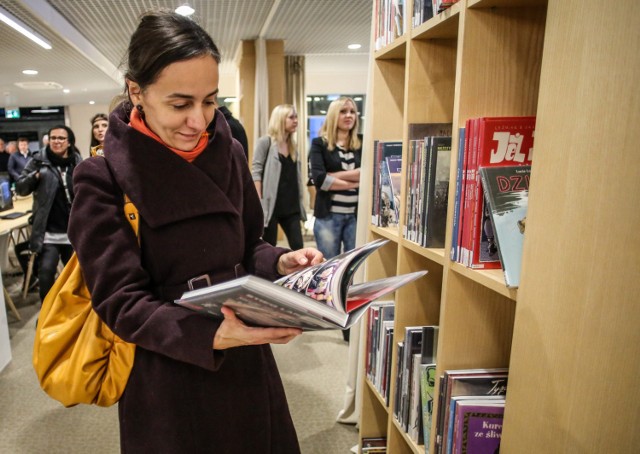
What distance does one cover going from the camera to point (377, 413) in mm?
1838

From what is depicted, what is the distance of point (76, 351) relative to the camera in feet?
3.17

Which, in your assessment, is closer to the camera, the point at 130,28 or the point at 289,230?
the point at 289,230

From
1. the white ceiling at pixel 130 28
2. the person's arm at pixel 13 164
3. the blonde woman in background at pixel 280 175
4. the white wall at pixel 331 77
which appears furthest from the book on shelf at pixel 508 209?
the person's arm at pixel 13 164

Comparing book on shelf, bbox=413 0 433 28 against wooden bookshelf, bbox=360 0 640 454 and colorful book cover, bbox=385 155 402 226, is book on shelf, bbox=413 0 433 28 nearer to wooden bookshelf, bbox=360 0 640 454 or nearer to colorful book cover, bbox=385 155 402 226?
wooden bookshelf, bbox=360 0 640 454

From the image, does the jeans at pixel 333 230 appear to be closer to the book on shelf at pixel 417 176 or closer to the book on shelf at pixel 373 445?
the book on shelf at pixel 373 445

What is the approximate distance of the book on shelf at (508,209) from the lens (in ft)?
2.86

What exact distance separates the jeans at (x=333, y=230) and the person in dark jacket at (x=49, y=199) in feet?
5.99

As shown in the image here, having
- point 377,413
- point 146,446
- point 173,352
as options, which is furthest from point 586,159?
point 377,413

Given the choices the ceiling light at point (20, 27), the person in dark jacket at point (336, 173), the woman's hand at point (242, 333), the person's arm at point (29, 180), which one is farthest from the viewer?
the ceiling light at point (20, 27)

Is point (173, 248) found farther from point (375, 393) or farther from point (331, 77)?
point (331, 77)

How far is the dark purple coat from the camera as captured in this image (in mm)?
835

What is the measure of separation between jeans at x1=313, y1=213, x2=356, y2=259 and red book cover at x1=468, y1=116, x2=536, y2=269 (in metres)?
2.16

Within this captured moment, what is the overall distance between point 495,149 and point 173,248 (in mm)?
694

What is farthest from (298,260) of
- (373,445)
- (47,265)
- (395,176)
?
(47,265)
